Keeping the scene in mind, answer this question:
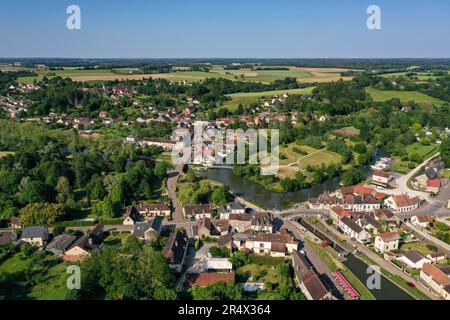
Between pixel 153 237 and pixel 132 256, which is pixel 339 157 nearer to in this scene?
pixel 153 237

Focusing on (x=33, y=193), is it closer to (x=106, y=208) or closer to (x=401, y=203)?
(x=106, y=208)

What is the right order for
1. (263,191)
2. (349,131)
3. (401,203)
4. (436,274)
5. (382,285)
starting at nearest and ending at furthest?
(436,274) < (382,285) < (401,203) < (263,191) < (349,131)

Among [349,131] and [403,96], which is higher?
[403,96]

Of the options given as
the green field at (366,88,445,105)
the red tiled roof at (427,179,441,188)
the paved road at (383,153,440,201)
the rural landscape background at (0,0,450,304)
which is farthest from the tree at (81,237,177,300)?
the green field at (366,88,445,105)

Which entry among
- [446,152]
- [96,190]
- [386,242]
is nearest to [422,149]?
[446,152]

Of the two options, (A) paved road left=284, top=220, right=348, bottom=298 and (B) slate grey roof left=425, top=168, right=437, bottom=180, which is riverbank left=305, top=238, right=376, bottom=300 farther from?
(B) slate grey roof left=425, top=168, right=437, bottom=180
